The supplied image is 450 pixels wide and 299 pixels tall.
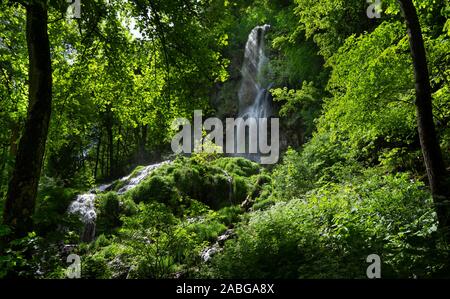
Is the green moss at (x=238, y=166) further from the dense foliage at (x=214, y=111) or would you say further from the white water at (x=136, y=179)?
the dense foliage at (x=214, y=111)

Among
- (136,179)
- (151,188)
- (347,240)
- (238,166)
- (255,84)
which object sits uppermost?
(255,84)

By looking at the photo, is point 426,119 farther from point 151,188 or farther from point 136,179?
point 136,179

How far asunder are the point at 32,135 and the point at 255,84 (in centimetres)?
2185

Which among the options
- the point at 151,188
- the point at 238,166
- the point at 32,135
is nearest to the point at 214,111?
the point at 32,135

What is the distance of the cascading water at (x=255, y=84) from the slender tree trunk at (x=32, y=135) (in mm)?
18837

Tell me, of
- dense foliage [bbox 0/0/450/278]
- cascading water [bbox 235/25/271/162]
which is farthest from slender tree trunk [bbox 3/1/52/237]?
cascading water [bbox 235/25/271/162]

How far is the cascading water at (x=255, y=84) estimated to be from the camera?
79.1 feet

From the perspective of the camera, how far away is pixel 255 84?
85.7 ft

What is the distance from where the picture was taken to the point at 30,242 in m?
3.95

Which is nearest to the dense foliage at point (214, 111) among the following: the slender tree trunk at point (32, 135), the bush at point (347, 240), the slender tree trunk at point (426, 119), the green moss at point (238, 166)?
the bush at point (347, 240)

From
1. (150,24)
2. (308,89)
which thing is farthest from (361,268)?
(308,89)

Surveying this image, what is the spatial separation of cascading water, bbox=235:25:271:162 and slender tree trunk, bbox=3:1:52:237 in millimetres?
18837

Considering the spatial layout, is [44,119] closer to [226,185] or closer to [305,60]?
[226,185]

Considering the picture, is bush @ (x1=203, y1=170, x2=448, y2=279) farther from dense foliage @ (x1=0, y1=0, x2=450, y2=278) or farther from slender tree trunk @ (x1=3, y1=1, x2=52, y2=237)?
slender tree trunk @ (x1=3, y1=1, x2=52, y2=237)
